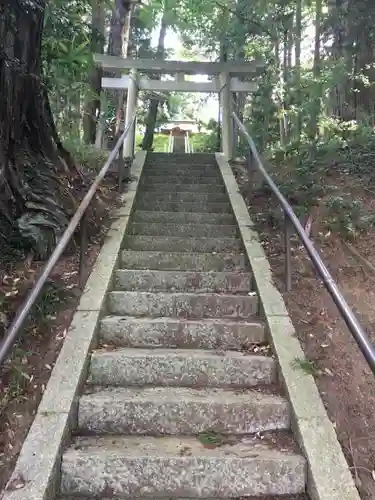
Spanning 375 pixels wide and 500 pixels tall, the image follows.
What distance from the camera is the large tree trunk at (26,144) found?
4.10 metres

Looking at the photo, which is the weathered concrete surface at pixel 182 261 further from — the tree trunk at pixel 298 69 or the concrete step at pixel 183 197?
the tree trunk at pixel 298 69

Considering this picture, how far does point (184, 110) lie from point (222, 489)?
97.4 ft

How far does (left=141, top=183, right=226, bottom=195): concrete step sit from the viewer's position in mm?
6867

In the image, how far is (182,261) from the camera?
464 cm

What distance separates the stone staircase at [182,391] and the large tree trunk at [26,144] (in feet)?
2.62

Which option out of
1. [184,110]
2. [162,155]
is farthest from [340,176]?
[184,110]

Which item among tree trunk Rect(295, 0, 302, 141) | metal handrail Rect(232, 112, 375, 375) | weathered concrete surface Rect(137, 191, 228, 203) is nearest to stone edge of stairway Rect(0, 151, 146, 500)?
metal handrail Rect(232, 112, 375, 375)

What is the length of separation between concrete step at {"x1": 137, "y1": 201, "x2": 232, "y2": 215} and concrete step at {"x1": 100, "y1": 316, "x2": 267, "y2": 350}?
9.29ft

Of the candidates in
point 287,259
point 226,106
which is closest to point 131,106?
point 226,106

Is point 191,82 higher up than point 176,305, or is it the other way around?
point 191,82

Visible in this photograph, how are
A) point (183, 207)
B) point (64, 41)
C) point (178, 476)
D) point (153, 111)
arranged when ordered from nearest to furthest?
point (178, 476) → point (64, 41) → point (183, 207) → point (153, 111)

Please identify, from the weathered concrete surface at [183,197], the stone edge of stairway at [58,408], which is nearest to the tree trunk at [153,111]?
the weathered concrete surface at [183,197]

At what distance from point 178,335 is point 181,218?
2437 mm

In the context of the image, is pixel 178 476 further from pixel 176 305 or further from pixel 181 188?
pixel 181 188
